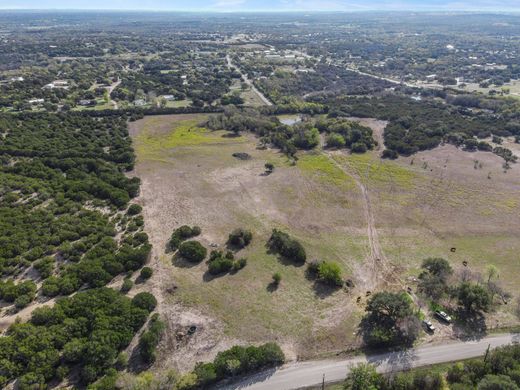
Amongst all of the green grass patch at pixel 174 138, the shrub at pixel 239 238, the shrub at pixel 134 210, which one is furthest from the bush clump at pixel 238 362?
the green grass patch at pixel 174 138

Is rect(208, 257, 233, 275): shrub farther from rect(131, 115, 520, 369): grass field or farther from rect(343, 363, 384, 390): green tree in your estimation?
rect(343, 363, 384, 390): green tree

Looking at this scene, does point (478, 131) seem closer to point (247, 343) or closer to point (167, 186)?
point (167, 186)

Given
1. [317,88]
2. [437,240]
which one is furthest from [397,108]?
[437,240]

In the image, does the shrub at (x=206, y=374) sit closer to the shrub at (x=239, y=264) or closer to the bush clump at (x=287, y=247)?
the shrub at (x=239, y=264)

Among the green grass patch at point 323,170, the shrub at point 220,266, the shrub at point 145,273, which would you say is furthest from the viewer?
the green grass patch at point 323,170

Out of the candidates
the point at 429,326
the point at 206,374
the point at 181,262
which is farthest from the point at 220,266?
the point at 429,326

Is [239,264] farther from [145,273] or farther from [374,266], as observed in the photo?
[374,266]
